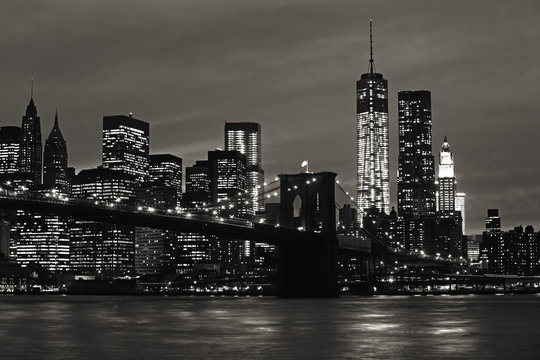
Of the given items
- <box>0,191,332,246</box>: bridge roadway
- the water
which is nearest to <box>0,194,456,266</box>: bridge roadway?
<box>0,191,332,246</box>: bridge roadway

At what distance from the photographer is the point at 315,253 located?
89.3 metres

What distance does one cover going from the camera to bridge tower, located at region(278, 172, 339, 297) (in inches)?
3499

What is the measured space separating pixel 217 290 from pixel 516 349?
→ 404 ft

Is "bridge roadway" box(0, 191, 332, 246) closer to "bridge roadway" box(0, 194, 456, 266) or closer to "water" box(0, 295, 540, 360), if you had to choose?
"bridge roadway" box(0, 194, 456, 266)

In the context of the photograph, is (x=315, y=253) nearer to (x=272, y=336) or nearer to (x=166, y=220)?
(x=166, y=220)

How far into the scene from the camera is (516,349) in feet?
117

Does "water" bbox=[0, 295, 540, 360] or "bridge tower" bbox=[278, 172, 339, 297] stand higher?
"bridge tower" bbox=[278, 172, 339, 297]

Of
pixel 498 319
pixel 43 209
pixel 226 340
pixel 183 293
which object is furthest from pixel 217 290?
pixel 226 340

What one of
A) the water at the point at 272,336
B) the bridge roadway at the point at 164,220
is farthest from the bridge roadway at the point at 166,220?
the water at the point at 272,336

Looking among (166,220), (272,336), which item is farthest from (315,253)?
(272,336)

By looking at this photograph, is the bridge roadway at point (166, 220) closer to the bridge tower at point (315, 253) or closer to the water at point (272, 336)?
the bridge tower at point (315, 253)

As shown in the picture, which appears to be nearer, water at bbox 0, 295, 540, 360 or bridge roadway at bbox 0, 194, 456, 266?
water at bbox 0, 295, 540, 360

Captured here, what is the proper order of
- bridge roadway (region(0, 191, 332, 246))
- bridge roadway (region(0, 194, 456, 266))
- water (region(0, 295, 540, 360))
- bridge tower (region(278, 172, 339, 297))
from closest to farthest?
water (region(0, 295, 540, 360))
bridge roadway (region(0, 191, 332, 246))
bridge roadway (region(0, 194, 456, 266))
bridge tower (region(278, 172, 339, 297))

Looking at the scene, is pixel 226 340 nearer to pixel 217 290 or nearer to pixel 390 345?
pixel 390 345
